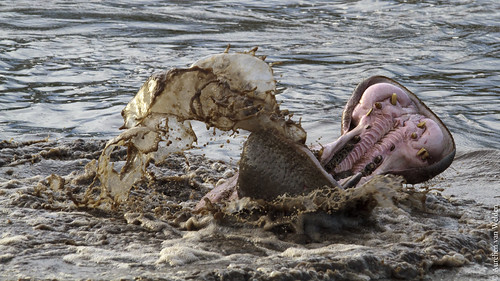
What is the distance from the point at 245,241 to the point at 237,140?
9.54 ft

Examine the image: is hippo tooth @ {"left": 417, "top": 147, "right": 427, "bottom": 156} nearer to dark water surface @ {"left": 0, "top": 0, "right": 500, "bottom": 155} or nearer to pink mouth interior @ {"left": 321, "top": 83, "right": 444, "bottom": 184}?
pink mouth interior @ {"left": 321, "top": 83, "right": 444, "bottom": 184}

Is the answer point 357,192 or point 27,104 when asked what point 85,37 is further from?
point 357,192

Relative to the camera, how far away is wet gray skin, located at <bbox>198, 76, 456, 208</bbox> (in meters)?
3.88

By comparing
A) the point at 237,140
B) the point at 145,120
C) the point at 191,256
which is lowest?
the point at 237,140

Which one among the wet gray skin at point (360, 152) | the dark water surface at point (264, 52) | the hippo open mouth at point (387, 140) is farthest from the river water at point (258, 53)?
the hippo open mouth at point (387, 140)

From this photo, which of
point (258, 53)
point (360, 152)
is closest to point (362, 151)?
point (360, 152)

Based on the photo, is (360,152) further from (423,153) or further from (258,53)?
(258,53)

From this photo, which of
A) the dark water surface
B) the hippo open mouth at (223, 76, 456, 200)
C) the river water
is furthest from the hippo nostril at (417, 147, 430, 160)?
the dark water surface

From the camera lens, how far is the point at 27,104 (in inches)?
296

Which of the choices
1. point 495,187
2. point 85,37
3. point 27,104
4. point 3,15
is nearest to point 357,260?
point 495,187

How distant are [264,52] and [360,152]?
5835mm

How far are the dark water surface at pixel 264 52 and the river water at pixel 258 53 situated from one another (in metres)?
0.02

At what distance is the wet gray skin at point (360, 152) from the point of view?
12.7ft

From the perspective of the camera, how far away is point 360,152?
4395mm
